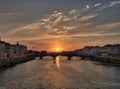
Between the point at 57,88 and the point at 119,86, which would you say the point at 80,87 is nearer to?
the point at 57,88

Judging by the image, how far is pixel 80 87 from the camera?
158ft

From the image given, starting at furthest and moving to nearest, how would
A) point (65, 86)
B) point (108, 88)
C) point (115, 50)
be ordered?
point (115, 50), point (65, 86), point (108, 88)

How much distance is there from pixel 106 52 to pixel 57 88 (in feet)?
489

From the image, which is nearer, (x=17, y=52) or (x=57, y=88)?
(x=57, y=88)

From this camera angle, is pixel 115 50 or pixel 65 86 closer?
pixel 65 86

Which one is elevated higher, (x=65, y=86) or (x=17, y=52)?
(x=17, y=52)

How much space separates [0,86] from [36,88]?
24.4 feet

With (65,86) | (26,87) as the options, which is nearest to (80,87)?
(65,86)

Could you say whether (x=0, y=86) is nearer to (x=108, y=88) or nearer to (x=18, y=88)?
(x=18, y=88)

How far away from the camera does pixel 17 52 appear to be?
184125mm

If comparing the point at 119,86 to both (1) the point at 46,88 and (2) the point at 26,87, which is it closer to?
(1) the point at 46,88

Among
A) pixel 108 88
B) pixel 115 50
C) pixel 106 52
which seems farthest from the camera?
pixel 106 52

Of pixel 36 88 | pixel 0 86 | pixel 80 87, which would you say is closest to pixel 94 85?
pixel 80 87

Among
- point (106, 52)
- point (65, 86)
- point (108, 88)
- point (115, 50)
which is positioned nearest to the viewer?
point (108, 88)
